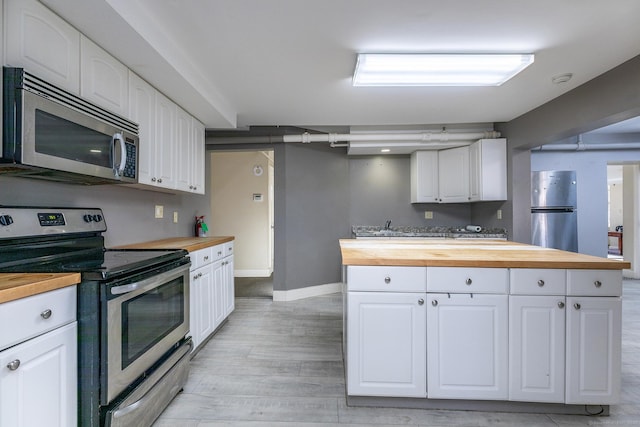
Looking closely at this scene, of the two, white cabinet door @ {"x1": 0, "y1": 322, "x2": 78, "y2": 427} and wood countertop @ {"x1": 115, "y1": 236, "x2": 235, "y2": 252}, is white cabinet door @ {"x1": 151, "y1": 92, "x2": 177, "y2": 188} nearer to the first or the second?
wood countertop @ {"x1": 115, "y1": 236, "x2": 235, "y2": 252}

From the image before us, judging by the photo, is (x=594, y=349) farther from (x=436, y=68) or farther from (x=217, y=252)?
(x=217, y=252)

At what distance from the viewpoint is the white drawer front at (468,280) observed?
1.71m

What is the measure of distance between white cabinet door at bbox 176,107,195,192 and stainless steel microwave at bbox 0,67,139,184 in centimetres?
77

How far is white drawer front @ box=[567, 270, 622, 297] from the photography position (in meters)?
1.66

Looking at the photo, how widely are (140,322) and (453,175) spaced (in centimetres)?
394

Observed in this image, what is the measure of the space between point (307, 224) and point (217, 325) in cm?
184

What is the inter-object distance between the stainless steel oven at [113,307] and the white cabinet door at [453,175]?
11.5ft

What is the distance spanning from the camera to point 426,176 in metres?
4.30

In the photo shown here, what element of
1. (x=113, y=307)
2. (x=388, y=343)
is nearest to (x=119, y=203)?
(x=113, y=307)

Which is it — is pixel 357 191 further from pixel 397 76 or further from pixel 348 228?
pixel 397 76

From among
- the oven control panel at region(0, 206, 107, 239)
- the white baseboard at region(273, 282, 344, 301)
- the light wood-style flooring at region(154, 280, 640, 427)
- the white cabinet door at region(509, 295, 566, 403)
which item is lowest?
the light wood-style flooring at region(154, 280, 640, 427)

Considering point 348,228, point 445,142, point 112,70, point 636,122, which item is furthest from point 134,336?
point 636,122

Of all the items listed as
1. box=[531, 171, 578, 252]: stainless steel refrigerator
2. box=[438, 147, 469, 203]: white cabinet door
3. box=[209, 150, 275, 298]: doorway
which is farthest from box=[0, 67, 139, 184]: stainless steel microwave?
box=[531, 171, 578, 252]: stainless steel refrigerator

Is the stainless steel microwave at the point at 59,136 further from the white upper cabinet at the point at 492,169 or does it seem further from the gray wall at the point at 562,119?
the white upper cabinet at the point at 492,169
